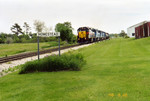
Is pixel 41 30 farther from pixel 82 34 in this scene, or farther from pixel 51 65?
pixel 51 65

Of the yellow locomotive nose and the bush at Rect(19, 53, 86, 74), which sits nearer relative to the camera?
the bush at Rect(19, 53, 86, 74)

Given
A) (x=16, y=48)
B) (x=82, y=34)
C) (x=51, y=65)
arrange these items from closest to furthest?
1. (x=51, y=65)
2. (x=82, y=34)
3. (x=16, y=48)

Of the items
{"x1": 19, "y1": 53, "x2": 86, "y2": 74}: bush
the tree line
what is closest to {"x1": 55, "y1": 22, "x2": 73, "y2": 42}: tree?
the tree line

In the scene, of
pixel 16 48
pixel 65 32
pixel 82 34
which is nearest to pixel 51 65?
pixel 82 34

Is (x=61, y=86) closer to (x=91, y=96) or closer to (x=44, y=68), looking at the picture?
(x=91, y=96)

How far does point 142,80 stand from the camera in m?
7.63

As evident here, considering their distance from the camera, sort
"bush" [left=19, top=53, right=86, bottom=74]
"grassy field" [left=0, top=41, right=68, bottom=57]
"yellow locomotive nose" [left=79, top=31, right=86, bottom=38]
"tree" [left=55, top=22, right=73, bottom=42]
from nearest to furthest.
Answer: "bush" [left=19, top=53, right=86, bottom=74] → "grassy field" [left=0, top=41, right=68, bottom=57] → "yellow locomotive nose" [left=79, top=31, right=86, bottom=38] → "tree" [left=55, top=22, right=73, bottom=42]

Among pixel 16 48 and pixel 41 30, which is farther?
pixel 41 30

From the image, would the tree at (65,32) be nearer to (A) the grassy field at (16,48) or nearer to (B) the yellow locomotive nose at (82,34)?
(A) the grassy field at (16,48)

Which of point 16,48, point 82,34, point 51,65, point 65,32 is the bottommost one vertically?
point 51,65

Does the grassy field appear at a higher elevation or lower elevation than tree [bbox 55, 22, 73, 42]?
lower

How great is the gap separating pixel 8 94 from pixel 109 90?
3.73 meters

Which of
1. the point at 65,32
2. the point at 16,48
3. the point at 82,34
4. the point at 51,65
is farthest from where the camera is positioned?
the point at 65,32

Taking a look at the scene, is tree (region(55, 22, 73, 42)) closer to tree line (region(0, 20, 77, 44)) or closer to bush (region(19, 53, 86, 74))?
tree line (region(0, 20, 77, 44))
